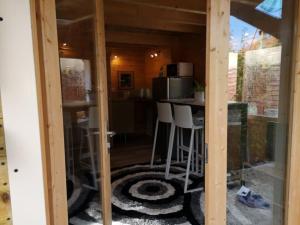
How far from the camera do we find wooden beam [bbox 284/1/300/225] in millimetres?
1658

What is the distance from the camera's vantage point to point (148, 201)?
295cm

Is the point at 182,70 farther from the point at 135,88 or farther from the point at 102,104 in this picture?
the point at 102,104

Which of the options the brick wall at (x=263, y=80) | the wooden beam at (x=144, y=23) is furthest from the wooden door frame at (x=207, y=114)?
the wooden beam at (x=144, y=23)

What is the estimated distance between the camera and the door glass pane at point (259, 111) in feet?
5.17

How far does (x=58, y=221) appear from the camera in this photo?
1.17 metres

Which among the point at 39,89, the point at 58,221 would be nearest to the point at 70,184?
the point at 58,221

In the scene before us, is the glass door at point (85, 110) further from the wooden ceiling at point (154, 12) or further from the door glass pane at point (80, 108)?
the wooden ceiling at point (154, 12)

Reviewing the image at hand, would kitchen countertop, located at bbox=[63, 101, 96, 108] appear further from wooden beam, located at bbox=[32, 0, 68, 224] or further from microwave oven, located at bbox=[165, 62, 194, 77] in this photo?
microwave oven, located at bbox=[165, 62, 194, 77]

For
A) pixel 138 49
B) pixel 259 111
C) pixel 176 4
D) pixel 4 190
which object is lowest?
pixel 4 190

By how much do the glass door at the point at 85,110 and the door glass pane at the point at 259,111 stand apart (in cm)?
95

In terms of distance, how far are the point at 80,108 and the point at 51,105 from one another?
0.61m

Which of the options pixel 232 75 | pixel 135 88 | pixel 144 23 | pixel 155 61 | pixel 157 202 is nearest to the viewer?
pixel 232 75

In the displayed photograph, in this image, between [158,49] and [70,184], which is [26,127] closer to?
[70,184]

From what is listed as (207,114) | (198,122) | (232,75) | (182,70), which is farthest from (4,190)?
(182,70)
